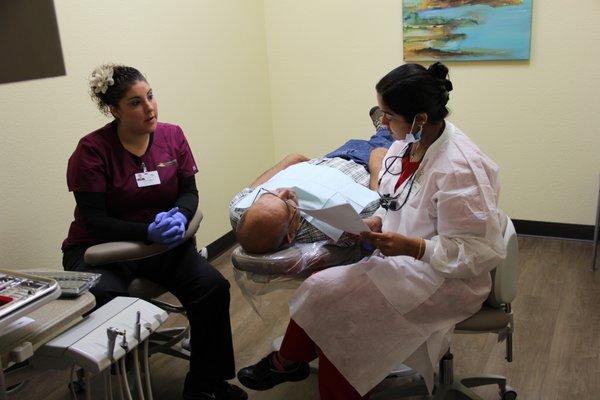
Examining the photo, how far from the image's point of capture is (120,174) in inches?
82.1

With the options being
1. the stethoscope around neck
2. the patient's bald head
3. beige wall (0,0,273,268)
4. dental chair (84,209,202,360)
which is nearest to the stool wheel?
the stethoscope around neck

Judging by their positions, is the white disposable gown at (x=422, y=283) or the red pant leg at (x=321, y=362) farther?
the red pant leg at (x=321, y=362)

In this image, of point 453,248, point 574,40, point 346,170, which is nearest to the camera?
point 453,248

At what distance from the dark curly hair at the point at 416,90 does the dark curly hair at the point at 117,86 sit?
2.95 feet

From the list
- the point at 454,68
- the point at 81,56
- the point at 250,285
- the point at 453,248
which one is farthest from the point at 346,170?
the point at 454,68

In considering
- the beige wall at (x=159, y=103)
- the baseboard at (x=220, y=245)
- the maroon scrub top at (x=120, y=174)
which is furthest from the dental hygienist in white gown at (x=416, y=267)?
the baseboard at (x=220, y=245)

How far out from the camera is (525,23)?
10.3 feet

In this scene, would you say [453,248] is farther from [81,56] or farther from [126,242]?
[81,56]

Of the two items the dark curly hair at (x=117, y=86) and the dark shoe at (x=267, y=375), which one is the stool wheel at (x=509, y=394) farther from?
the dark curly hair at (x=117, y=86)

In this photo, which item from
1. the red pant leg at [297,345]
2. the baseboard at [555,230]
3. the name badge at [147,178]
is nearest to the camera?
the red pant leg at [297,345]

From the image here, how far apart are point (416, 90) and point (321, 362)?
2.72ft

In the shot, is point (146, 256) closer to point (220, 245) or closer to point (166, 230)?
point (166, 230)

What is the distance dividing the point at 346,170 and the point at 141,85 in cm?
80

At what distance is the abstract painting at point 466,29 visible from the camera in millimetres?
3162
